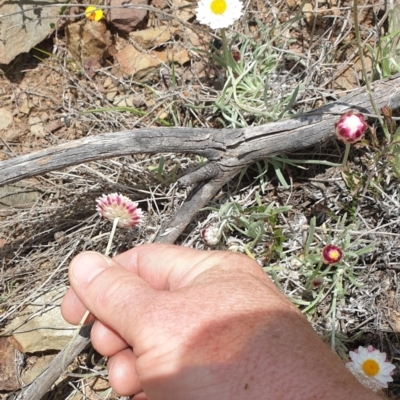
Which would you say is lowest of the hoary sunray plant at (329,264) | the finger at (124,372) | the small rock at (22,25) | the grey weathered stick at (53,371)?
the hoary sunray plant at (329,264)

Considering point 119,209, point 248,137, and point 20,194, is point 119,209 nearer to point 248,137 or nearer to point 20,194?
point 248,137

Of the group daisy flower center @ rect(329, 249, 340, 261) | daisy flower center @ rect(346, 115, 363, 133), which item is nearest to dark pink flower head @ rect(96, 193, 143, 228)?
daisy flower center @ rect(329, 249, 340, 261)

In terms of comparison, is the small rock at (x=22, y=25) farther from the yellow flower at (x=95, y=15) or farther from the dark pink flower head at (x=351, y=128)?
the dark pink flower head at (x=351, y=128)

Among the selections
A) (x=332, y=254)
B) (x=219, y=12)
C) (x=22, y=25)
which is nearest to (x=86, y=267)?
(x=332, y=254)

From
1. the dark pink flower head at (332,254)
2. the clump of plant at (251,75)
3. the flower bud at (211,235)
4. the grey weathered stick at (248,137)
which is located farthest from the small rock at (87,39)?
the dark pink flower head at (332,254)

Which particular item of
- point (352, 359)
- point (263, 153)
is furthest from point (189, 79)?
point (352, 359)

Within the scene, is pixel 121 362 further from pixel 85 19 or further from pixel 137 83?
pixel 85 19

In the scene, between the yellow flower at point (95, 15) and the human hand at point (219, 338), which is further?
the yellow flower at point (95, 15)

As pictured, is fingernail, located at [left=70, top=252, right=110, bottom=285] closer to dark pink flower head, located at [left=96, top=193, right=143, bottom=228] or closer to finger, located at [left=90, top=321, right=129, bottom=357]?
finger, located at [left=90, top=321, right=129, bottom=357]
